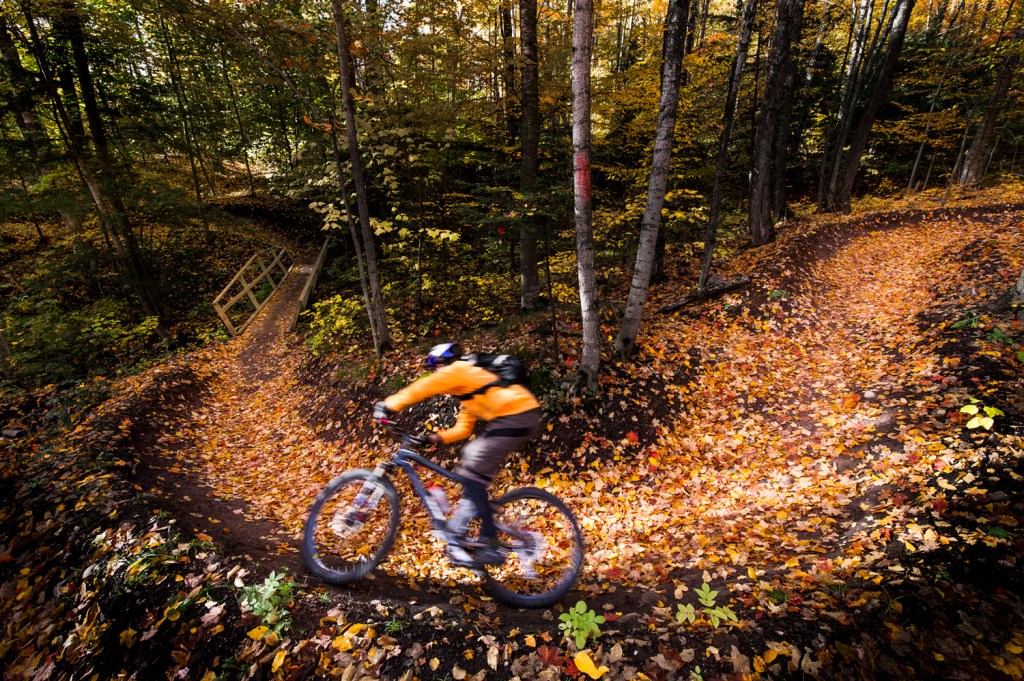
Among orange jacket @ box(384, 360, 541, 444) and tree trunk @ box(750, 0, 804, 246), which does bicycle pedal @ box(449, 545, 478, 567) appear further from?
tree trunk @ box(750, 0, 804, 246)

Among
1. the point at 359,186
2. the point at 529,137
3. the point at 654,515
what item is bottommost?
the point at 654,515

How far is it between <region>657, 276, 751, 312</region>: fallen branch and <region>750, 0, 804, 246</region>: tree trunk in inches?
177

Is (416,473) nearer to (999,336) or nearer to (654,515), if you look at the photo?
(654,515)

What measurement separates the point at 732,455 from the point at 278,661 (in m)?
5.96

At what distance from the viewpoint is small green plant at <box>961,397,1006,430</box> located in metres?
4.40

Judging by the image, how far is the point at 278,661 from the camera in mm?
2957

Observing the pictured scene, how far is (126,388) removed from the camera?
8.55 meters

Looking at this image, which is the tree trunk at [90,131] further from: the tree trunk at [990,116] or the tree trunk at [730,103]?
the tree trunk at [990,116]

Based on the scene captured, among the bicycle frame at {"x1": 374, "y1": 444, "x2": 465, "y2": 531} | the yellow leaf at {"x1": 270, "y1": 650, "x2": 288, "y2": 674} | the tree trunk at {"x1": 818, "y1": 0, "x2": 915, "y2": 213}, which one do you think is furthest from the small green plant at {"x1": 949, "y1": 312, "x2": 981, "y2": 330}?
the tree trunk at {"x1": 818, "y1": 0, "x2": 915, "y2": 213}

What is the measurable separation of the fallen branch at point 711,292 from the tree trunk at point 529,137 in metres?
3.40

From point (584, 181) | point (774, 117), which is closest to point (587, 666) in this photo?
point (584, 181)

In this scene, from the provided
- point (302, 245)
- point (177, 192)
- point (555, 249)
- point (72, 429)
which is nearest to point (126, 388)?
point (72, 429)

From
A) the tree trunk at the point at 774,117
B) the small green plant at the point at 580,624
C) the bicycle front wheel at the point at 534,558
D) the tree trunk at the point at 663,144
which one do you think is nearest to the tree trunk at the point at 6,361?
the bicycle front wheel at the point at 534,558

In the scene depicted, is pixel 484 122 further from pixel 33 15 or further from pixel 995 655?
pixel 33 15
